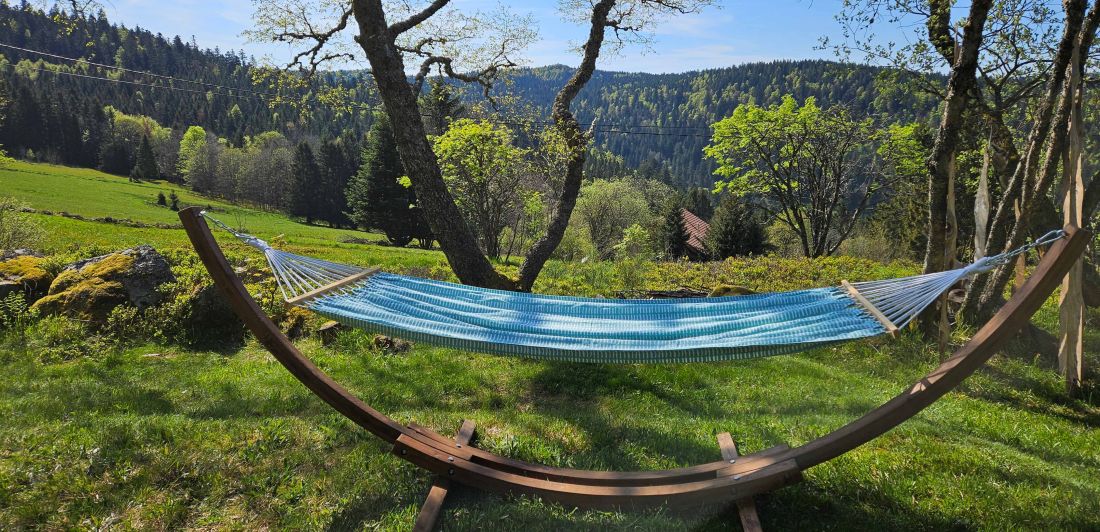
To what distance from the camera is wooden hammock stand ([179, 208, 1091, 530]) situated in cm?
176

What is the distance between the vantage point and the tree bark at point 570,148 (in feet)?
17.8

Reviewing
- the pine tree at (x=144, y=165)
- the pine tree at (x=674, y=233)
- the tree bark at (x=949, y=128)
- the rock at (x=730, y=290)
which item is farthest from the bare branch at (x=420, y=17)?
the pine tree at (x=144, y=165)

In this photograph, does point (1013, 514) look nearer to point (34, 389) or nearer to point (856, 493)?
point (856, 493)

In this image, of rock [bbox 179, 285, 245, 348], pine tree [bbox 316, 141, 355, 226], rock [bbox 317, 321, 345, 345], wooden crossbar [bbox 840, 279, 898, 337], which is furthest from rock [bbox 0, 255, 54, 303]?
pine tree [bbox 316, 141, 355, 226]

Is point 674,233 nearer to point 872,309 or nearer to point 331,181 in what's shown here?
point 872,309

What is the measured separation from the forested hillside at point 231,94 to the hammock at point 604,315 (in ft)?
13.0

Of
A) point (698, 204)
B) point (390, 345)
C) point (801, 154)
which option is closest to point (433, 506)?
point (390, 345)

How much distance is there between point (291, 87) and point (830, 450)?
665cm

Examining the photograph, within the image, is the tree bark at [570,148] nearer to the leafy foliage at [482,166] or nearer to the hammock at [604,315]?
the hammock at [604,315]

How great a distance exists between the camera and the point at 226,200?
44.7 meters

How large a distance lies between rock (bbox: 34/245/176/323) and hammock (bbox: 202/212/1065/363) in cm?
298

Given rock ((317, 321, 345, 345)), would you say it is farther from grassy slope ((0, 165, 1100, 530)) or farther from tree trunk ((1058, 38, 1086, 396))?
tree trunk ((1058, 38, 1086, 396))

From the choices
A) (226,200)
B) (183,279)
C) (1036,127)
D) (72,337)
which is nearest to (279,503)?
(72,337)

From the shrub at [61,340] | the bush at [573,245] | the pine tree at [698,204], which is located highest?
the pine tree at [698,204]
